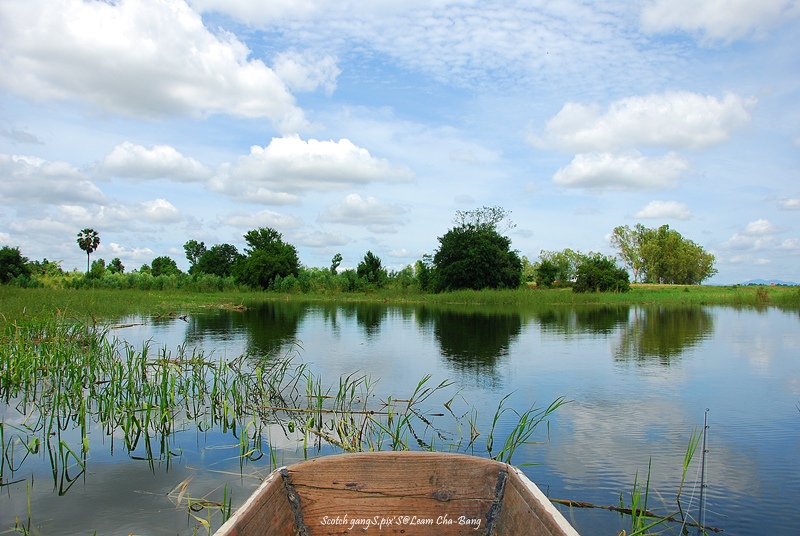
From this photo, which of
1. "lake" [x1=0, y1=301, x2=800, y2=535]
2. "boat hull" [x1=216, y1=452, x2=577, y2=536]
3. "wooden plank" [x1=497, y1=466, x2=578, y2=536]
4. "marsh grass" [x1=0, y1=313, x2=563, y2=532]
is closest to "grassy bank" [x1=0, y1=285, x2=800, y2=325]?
"lake" [x1=0, y1=301, x2=800, y2=535]

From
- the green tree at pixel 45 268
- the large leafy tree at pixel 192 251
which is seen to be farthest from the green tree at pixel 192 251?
the green tree at pixel 45 268

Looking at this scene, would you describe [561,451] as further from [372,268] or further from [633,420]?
[372,268]

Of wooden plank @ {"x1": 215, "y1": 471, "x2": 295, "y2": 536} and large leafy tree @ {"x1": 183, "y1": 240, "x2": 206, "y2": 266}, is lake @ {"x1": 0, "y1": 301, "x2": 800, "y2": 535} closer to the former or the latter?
wooden plank @ {"x1": 215, "y1": 471, "x2": 295, "y2": 536}

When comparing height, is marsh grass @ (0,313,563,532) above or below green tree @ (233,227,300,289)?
below

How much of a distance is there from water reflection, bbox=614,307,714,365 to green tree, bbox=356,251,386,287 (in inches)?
1146

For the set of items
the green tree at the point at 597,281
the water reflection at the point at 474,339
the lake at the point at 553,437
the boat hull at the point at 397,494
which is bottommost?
the lake at the point at 553,437

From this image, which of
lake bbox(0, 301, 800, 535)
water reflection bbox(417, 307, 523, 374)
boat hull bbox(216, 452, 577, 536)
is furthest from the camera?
water reflection bbox(417, 307, 523, 374)

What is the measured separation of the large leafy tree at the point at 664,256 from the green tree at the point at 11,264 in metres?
61.0

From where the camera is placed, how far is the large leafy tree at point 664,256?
66875 mm

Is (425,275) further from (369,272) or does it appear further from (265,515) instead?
(265,515)

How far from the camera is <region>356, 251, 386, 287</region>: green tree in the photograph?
A: 168 feet

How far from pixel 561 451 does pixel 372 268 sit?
46.7 meters

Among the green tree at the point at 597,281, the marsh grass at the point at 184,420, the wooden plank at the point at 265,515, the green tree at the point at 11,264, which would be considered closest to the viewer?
the wooden plank at the point at 265,515

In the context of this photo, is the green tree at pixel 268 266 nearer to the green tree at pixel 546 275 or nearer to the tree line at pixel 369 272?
the tree line at pixel 369 272
